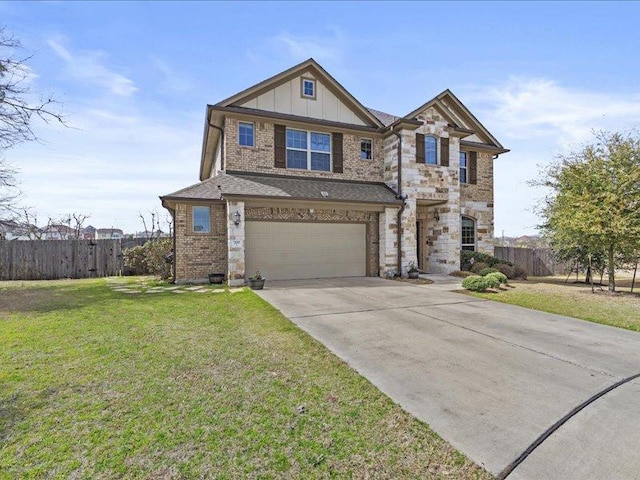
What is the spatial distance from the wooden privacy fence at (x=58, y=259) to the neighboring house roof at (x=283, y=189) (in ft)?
23.6

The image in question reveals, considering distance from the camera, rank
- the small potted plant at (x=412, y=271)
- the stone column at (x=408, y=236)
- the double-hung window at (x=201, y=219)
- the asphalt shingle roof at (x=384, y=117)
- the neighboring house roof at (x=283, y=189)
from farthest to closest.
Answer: the asphalt shingle roof at (x=384, y=117) < the stone column at (x=408, y=236) < the small potted plant at (x=412, y=271) < the double-hung window at (x=201, y=219) < the neighboring house roof at (x=283, y=189)

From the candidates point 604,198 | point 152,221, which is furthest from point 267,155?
point 152,221

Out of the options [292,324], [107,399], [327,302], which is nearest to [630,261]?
[327,302]

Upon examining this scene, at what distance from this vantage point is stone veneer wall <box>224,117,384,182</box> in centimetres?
1317

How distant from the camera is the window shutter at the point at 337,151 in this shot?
1480 centimetres

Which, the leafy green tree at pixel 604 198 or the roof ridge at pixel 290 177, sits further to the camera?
the roof ridge at pixel 290 177

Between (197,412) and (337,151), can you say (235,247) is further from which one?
(197,412)

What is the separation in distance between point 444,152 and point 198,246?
11616 millimetres

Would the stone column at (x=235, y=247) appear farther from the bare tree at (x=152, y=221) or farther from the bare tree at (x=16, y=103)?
the bare tree at (x=152, y=221)

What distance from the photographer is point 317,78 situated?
14758 mm

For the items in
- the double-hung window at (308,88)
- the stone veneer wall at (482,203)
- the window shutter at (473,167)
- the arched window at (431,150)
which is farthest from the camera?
the window shutter at (473,167)

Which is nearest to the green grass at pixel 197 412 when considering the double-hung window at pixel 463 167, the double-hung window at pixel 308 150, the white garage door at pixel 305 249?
the white garage door at pixel 305 249

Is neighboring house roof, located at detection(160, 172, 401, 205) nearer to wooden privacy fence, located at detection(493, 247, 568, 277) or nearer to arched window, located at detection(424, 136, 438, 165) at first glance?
arched window, located at detection(424, 136, 438, 165)

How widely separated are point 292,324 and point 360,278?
756 cm
